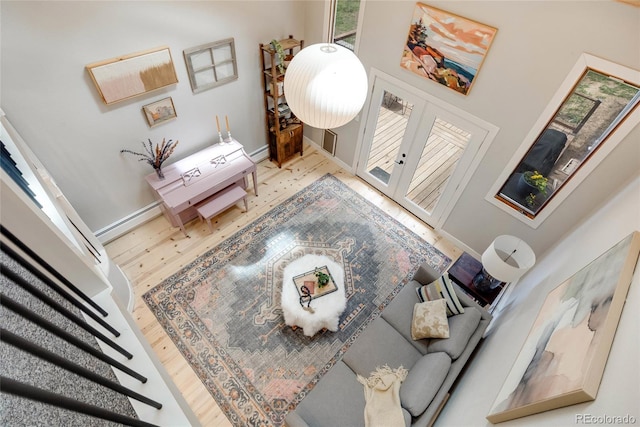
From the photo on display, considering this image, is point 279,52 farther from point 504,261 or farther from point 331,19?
point 504,261

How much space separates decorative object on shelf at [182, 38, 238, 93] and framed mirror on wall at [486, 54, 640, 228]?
3.40 meters

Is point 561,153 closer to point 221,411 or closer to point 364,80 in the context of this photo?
point 364,80

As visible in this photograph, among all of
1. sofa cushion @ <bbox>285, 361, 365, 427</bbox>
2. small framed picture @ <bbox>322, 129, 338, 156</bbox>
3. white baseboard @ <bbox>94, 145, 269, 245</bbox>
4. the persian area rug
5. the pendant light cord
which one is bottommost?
the persian area rug

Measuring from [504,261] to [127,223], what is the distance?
4.50 meters

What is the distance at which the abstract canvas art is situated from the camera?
3.82 feet

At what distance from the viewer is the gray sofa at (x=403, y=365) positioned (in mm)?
2373

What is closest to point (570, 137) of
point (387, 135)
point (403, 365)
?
point (387, 135)

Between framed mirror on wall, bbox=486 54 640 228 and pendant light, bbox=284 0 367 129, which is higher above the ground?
pendant light, bbox=284 0 367 129

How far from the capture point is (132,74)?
307cm

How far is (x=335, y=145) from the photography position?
5.09 m

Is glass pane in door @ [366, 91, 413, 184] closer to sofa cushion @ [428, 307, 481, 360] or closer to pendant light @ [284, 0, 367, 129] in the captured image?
pendant light @ [284, 0, 367, 129]

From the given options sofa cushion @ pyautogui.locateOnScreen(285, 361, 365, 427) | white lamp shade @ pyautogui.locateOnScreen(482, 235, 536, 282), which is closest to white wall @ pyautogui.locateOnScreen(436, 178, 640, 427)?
white lamp shade @ pyautogui.locateOnScreen(482, 235, 536, 282)

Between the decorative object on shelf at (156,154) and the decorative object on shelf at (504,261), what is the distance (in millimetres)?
3741

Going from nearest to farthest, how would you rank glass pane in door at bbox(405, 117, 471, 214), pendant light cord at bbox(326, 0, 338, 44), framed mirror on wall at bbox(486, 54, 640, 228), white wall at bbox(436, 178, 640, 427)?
white wall at bbox(436, 178, 640, 427) → framed mirror on wall at bbox(486, 54, 640, 228) → glass pane in door at bbox(405, 117, 471, 214) → pendant light cord at bbox(326, 0, 338, 44)
